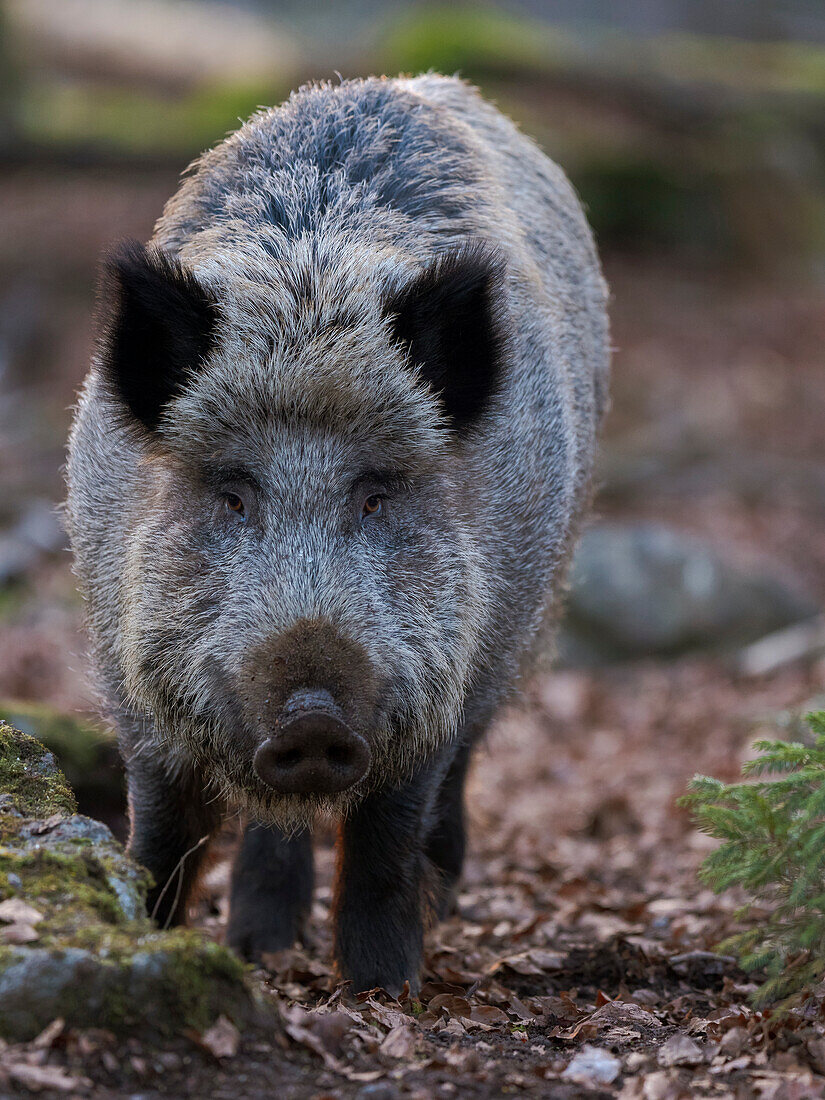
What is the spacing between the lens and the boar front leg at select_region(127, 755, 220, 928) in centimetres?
506

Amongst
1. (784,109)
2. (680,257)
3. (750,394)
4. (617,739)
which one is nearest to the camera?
(617,739)

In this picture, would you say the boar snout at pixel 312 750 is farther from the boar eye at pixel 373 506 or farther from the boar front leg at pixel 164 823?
the boar front leg at pixel 164 823

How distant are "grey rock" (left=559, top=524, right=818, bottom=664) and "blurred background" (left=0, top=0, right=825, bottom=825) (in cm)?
2

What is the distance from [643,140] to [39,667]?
13884 millimetres

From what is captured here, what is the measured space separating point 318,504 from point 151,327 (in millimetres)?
846

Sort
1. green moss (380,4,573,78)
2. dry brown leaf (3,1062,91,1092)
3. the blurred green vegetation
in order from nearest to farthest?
dry brown leaf (3,1062,91,1092) → the blurred green vegetation → green moss (380,4,573,78)

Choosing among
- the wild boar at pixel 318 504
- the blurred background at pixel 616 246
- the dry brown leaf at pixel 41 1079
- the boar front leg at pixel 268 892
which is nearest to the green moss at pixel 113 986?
the dry brown leaf at pixel 41 1079

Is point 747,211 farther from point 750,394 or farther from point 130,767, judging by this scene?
point 130,767

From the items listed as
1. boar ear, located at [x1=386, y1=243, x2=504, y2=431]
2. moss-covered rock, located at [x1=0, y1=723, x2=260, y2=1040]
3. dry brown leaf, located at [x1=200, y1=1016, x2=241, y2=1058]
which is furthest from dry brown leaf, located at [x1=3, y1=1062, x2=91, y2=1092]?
boar ear, located at [x1=386, y1=243, x2=504, y2=431]

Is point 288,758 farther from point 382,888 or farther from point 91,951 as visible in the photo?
point 382,888

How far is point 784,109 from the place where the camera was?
69.8 feet

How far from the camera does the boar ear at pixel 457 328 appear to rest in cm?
457

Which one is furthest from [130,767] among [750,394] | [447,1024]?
[750,394]

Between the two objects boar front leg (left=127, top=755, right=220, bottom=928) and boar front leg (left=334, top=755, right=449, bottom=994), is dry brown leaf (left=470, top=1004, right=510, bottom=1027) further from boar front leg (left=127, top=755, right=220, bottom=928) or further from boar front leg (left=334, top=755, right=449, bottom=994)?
boar front leg (left=127, top=755, right=220, bottom=928)
